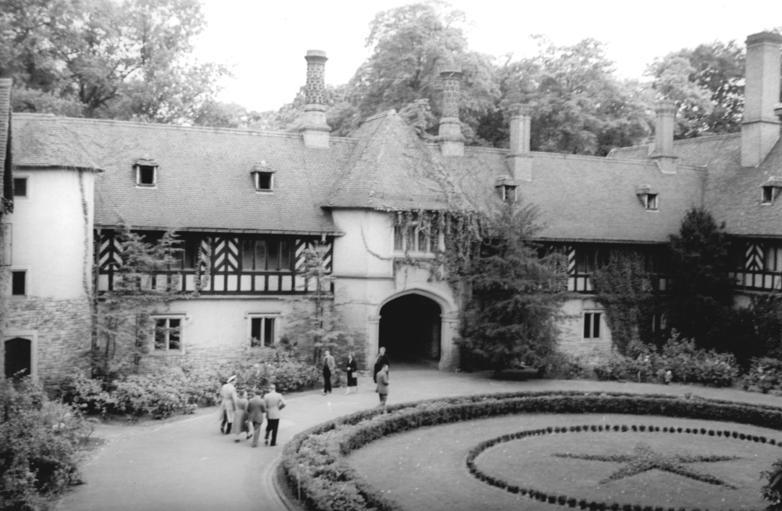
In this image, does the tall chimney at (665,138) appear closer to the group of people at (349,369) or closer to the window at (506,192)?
the window at (506,192)

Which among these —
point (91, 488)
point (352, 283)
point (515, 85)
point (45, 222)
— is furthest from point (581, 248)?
point (91, 488)

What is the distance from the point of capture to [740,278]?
32.3 meters

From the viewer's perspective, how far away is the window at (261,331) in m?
28.6

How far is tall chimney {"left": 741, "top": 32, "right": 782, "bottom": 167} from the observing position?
1313 inches

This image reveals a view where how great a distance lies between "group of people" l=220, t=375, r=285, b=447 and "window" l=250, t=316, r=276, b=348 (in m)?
7.66

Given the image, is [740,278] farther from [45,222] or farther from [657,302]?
[45,222]

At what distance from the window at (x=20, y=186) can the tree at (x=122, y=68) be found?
588cm

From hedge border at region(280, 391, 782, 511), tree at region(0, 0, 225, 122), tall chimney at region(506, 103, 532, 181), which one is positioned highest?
tree at region(0, 0, 225, 122)

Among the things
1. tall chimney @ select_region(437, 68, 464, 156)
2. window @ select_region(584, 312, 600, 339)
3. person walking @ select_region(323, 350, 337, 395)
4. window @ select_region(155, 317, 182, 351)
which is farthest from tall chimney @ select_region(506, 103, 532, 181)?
window @ select_region(155, 317, 182, 351)

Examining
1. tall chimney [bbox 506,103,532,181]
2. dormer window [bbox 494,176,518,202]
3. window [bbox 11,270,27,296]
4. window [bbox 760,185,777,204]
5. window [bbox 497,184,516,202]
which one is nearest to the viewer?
window [bbox 11,270,27,296]

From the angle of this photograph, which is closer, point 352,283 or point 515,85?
point 352,283

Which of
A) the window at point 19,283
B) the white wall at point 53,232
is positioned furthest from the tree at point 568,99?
the window at point 19,283

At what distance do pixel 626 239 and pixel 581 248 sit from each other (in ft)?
5.60

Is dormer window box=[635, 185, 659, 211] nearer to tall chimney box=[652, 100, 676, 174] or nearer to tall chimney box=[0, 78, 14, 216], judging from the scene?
tall chimney box=[652, 100, 676, 174]
